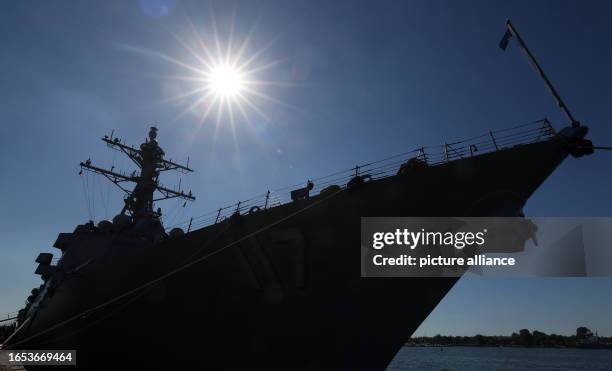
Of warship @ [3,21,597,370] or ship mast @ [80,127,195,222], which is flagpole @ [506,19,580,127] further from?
ship mast @ [80,127,195,222]

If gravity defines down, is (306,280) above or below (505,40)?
below

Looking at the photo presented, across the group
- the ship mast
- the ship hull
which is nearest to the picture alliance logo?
the ship hull

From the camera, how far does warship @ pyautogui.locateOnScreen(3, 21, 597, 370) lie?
24.4 feet

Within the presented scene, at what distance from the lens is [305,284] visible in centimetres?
818

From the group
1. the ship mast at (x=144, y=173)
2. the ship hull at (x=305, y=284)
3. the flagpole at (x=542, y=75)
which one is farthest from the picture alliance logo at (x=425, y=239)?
the ship mast at (x=144, y=173)

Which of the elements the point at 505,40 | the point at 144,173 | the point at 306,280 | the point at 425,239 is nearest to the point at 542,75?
the point at 505,40

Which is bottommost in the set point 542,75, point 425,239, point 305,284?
point 305,284

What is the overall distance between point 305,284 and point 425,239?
9.70 feet

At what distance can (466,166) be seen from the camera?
24.8ft

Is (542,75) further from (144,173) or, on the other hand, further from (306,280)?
(144,173)

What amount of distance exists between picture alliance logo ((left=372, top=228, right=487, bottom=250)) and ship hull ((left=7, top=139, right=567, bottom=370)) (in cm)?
45

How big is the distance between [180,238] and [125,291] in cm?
319

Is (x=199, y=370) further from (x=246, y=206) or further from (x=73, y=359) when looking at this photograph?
(x=73, y=359)

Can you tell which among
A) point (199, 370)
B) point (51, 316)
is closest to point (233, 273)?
point (199, 370)
